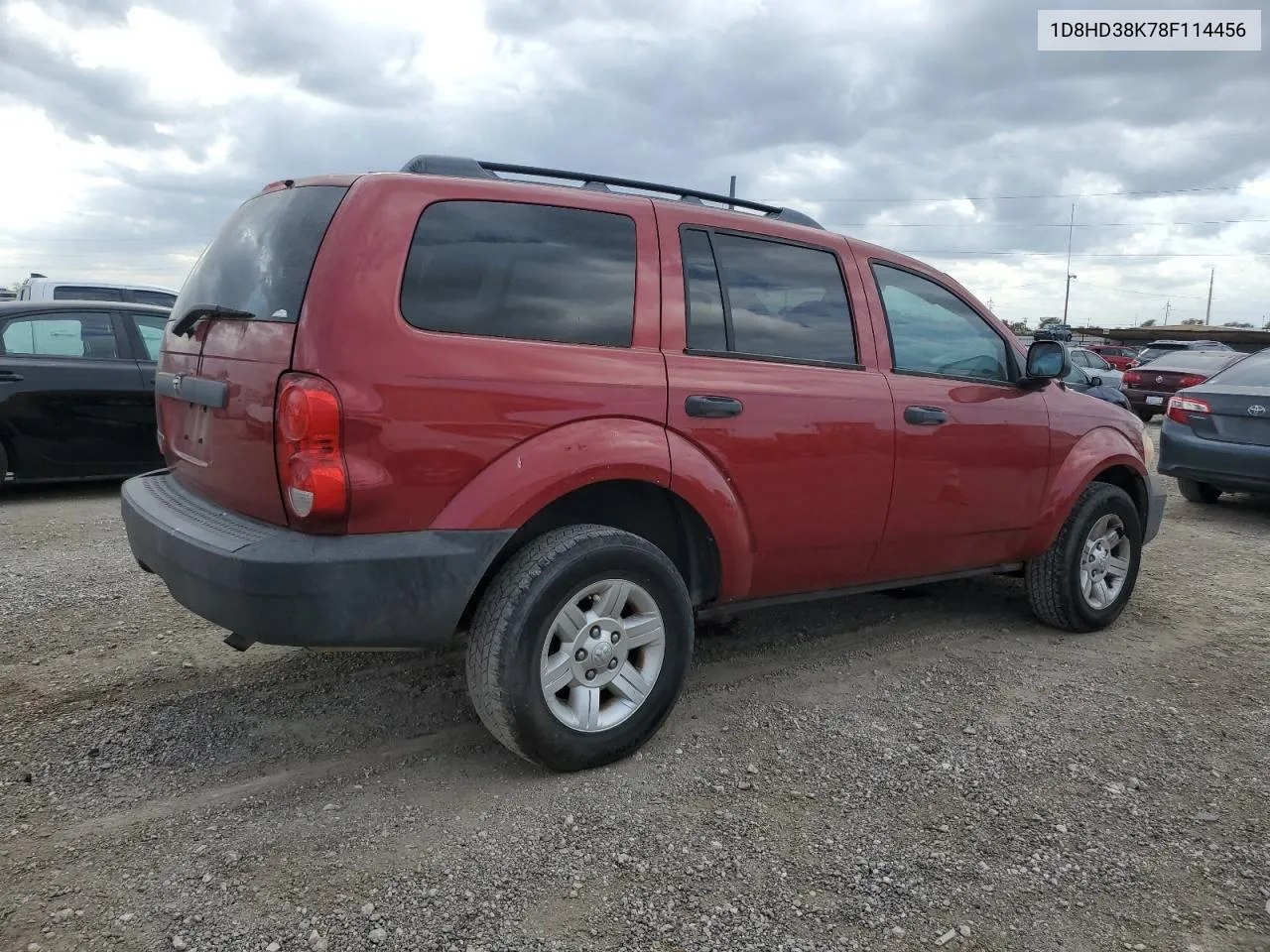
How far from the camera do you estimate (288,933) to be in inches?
88.0

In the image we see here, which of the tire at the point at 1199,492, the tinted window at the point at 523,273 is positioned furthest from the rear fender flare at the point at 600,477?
the tire at the point at 1199,492

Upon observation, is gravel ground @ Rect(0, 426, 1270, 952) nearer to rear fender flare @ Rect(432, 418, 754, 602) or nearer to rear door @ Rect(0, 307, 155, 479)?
rear fender flare @ Rect(432, 418, 754, 602)

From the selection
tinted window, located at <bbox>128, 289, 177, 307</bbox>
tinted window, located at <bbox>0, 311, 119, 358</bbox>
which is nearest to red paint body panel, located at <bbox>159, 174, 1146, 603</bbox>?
tinted window, located at <bbox>0, 311, 119, 358</bbox>

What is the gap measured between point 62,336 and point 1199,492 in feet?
31.8

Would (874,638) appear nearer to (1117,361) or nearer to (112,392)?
(112,392)

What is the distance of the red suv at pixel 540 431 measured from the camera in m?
2.61

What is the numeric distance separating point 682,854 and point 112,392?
6.20 meters

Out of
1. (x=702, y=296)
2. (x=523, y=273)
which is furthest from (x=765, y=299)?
(x=523, y=273)

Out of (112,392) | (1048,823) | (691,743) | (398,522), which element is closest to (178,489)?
(398,522)

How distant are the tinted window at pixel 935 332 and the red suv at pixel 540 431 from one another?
0.02m

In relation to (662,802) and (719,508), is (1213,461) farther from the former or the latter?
(662,802)

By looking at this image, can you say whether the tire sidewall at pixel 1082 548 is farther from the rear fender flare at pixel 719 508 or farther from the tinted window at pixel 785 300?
the rear fender flare at pixel 719 508

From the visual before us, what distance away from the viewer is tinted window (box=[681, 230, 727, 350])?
3.28m

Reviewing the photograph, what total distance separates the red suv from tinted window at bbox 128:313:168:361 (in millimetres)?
Result: 4346
